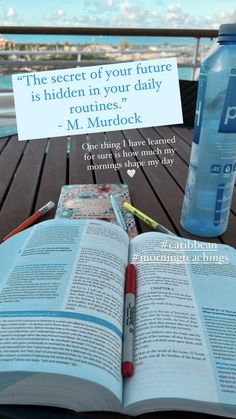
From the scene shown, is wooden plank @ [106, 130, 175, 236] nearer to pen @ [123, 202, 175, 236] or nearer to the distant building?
pen @ [123, 202, 175, 236]

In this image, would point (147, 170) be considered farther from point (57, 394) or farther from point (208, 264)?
point (57, 394)

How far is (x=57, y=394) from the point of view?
0.28 m

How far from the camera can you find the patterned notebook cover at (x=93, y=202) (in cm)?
60

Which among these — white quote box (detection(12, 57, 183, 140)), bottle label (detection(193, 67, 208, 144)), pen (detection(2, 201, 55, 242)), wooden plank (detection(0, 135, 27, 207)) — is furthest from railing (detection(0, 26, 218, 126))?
bottle label (detection(193, 67, 208, 144))

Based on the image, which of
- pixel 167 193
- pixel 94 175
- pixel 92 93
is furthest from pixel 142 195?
pixel 92 93

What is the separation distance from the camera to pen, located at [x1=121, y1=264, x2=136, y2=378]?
0.30m

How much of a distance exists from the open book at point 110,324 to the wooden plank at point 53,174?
0.68 ft

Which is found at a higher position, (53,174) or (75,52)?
(75,52)

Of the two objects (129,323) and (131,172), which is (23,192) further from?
(129,323)

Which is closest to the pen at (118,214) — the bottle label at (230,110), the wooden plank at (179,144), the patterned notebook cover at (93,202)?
the patterned notebook cover at (93,202)

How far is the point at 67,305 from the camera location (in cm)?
34

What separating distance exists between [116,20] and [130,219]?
6.43ft

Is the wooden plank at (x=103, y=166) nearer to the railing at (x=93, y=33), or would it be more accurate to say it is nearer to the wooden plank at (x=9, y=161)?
the wooden plank at (x=9, y=161)

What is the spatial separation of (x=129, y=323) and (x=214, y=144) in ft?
0.95
